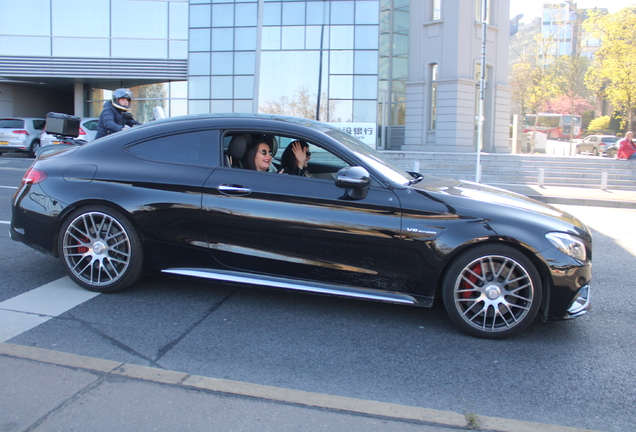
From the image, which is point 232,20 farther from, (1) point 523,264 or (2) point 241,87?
(1) point 523,264

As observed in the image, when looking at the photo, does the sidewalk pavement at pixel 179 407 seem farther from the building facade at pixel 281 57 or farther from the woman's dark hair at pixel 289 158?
the building facade at pixel 281 57

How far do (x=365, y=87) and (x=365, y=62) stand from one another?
1.21 metres

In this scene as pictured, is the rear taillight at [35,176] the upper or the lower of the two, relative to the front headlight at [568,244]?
upper

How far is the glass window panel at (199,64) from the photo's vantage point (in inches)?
1154

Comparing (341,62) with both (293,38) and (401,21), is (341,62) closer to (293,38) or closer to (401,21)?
(293,38)

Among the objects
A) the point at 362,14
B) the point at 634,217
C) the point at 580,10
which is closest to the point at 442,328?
the point at 634,217

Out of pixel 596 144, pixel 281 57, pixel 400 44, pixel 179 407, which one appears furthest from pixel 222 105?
pixel 596 144

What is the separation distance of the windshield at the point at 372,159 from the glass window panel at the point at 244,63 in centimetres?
2506

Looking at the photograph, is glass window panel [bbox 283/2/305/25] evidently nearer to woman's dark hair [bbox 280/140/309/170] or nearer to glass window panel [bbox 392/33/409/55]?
glass window panel [bbox 392/33/409/55]

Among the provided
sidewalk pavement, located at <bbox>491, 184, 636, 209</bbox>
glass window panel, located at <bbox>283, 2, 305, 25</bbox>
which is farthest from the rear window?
sidewalk pavement, located at <bbox>491, 184, 636, 209</bbox>

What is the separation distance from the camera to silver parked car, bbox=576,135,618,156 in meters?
41.8

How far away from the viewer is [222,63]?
1147 inches

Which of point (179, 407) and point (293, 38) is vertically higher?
point (293, 38)

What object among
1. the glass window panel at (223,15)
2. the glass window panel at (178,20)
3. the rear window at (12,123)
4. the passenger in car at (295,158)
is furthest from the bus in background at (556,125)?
the passenger in car at (295,158)
